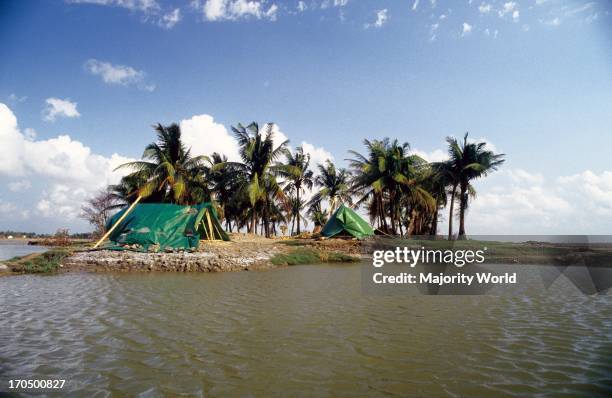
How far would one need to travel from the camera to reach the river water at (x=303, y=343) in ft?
11.1

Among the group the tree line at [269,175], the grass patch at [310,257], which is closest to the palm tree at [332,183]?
the tree line at [269,175]

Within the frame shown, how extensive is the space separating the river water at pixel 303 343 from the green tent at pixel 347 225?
14.6 metres

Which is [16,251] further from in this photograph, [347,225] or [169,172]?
[347,225]

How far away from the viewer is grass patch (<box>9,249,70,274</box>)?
11.0 metres

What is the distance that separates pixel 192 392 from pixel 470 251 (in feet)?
65.1

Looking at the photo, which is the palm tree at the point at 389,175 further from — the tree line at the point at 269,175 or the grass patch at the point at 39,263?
the grass patch at the point at 39,263

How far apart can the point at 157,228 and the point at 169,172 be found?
10.0 m

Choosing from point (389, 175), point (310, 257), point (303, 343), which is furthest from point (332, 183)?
point (303, 343)

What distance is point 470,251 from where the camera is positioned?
1964cm

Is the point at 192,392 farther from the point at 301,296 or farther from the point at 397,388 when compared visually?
the point at 301,296

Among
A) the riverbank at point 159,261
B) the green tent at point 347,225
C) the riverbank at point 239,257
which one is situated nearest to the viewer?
the riverbank at point 159,261

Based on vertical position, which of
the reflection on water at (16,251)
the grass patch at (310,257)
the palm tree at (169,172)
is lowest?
the reflection on water at (16,251)

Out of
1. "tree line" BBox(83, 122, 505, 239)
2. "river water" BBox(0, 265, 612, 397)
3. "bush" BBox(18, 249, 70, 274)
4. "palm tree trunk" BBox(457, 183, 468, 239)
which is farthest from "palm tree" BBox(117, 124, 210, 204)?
"palm tree trunk" BBox(457, 183, 468, 239)

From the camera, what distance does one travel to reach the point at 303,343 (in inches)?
A: 183
